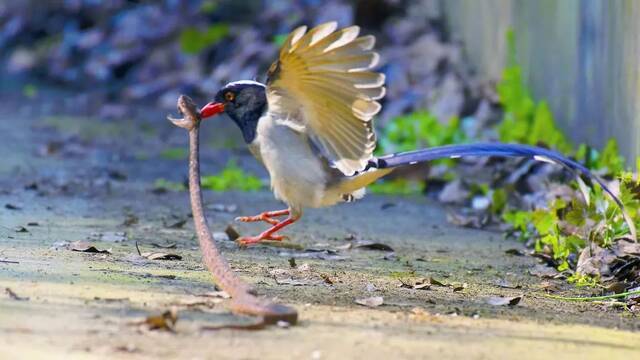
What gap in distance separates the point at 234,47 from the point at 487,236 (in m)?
7.71

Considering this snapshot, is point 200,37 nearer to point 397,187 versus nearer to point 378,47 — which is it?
point 378,47

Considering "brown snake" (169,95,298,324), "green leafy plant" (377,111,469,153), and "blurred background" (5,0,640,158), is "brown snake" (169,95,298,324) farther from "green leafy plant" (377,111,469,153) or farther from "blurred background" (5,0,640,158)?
"green leafy plant" (377,111,469,153)

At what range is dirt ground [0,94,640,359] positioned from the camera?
3.71 metres

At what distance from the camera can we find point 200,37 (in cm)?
1484

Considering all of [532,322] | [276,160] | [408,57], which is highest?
[408,57]

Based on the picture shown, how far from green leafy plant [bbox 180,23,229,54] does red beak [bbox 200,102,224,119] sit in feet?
29.7

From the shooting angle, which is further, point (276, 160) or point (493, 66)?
point (493, 66)

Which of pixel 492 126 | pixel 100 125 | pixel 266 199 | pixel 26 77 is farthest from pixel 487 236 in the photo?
pixel 26 77

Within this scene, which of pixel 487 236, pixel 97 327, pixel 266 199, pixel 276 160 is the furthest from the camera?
pixel 266 199

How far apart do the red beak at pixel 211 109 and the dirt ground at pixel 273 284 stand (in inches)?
21.2

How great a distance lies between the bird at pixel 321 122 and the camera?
495cm

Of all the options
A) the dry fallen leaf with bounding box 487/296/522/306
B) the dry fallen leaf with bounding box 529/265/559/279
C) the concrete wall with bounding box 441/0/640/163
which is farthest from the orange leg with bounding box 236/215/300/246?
the concrete wall with bounding box 441/0/640/163

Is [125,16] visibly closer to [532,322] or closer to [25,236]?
[25,236]

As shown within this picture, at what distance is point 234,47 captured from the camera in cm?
1418
